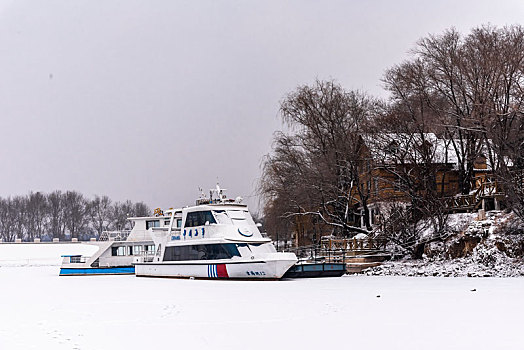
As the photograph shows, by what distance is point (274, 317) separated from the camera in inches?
615

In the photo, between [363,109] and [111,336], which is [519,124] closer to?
[363,109]

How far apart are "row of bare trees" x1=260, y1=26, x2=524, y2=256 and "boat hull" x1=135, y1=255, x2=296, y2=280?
9.39 meters

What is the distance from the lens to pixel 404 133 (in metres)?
37.6

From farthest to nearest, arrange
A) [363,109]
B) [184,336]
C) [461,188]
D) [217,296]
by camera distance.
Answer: [363,109] → [461,188] → [217,296] → [184,336]

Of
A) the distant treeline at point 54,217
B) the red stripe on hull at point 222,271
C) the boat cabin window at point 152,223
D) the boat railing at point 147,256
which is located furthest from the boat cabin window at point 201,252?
the distant treeline at point 54,217

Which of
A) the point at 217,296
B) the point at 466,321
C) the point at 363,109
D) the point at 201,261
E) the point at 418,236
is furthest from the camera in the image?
the point at 363,109

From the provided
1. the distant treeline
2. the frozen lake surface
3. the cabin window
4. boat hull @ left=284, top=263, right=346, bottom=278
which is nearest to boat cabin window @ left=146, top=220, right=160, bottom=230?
the cabin window

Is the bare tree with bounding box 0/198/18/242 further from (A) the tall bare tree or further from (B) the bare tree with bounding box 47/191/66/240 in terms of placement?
(A) the tall bare tree

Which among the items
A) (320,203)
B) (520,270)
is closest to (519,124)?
(520,270)

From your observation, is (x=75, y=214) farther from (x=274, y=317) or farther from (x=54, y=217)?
(x=274, y=317)

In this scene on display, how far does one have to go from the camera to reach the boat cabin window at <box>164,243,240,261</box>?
31.7m

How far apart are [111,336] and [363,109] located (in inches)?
1249

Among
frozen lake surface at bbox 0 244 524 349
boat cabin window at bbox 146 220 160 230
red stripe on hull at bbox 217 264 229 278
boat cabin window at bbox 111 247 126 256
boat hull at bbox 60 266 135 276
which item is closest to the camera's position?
frozen lake surface at bbox 0 244 524 349

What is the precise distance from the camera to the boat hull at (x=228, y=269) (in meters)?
30.0
